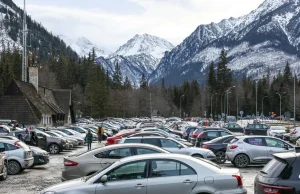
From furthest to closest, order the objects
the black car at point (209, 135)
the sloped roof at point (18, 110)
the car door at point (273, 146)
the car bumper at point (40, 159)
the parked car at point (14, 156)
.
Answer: the sloped roof at point (18, 110) < the black car at point (209, 135) < the car bumper at point (40, 159) < the car door at point (273, 146) < the parked car at point (14, 156)

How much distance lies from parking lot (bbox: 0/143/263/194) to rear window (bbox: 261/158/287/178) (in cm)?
543

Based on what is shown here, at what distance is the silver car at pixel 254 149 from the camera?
20656 mm

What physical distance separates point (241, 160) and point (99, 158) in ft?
29.9

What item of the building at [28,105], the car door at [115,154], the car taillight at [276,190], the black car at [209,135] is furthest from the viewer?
the building at [28,105]

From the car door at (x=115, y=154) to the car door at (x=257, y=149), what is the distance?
8.55m

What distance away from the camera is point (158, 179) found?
9.99 metres

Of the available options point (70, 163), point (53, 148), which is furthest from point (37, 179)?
point (53, 148)

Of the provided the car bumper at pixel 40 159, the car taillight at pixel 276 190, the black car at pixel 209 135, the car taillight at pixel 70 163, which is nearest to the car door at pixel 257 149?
the black car at pixel 209 135

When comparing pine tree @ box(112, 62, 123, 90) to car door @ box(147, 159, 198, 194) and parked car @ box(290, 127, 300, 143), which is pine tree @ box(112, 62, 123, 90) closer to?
parked car @ box(290, 127, 300, 143)

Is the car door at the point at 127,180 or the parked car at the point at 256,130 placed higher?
the car door at the point at 127,180

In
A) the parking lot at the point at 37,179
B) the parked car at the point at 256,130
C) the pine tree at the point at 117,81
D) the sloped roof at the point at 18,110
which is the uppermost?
the pine tree at the point at 117,81

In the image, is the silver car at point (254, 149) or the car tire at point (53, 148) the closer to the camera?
the silver car at point (254, 149)

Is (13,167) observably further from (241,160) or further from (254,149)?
(254,149)

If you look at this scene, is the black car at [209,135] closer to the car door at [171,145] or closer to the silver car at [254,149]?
the silver car at [254,149]
